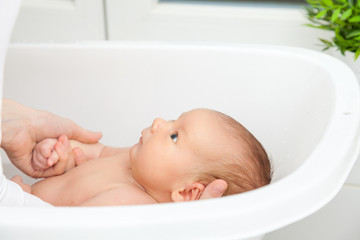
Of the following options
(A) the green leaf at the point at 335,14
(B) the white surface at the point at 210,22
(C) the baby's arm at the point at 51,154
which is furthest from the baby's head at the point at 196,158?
(B) the white surface at the point at 210,22

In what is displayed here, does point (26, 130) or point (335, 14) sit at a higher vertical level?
point (335, 14)

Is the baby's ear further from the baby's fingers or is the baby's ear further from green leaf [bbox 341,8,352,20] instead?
green leaf [bbox 341,8,352,20]

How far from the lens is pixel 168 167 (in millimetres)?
943

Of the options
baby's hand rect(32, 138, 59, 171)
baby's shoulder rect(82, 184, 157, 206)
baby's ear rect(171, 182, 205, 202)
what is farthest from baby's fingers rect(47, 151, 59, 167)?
baby's ear rect(171, 182, 205, 202)

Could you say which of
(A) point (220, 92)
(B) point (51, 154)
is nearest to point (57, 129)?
(B) point (51, 154)

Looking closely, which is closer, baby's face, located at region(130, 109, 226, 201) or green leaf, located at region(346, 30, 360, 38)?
baby's face, located at region(130, 109, 226, 201)

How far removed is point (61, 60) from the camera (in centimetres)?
120

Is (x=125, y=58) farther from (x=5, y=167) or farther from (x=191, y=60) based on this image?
(x=5, y=167)

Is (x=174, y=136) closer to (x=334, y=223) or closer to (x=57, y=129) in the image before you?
(x=57, y=129)

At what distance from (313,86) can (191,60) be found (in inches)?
11.3

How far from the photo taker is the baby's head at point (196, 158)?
893mm

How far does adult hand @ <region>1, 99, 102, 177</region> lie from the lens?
39.7 inches

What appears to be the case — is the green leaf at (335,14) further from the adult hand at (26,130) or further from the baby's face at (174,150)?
the adult hand at (26,130)

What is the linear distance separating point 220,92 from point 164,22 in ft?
1.54
